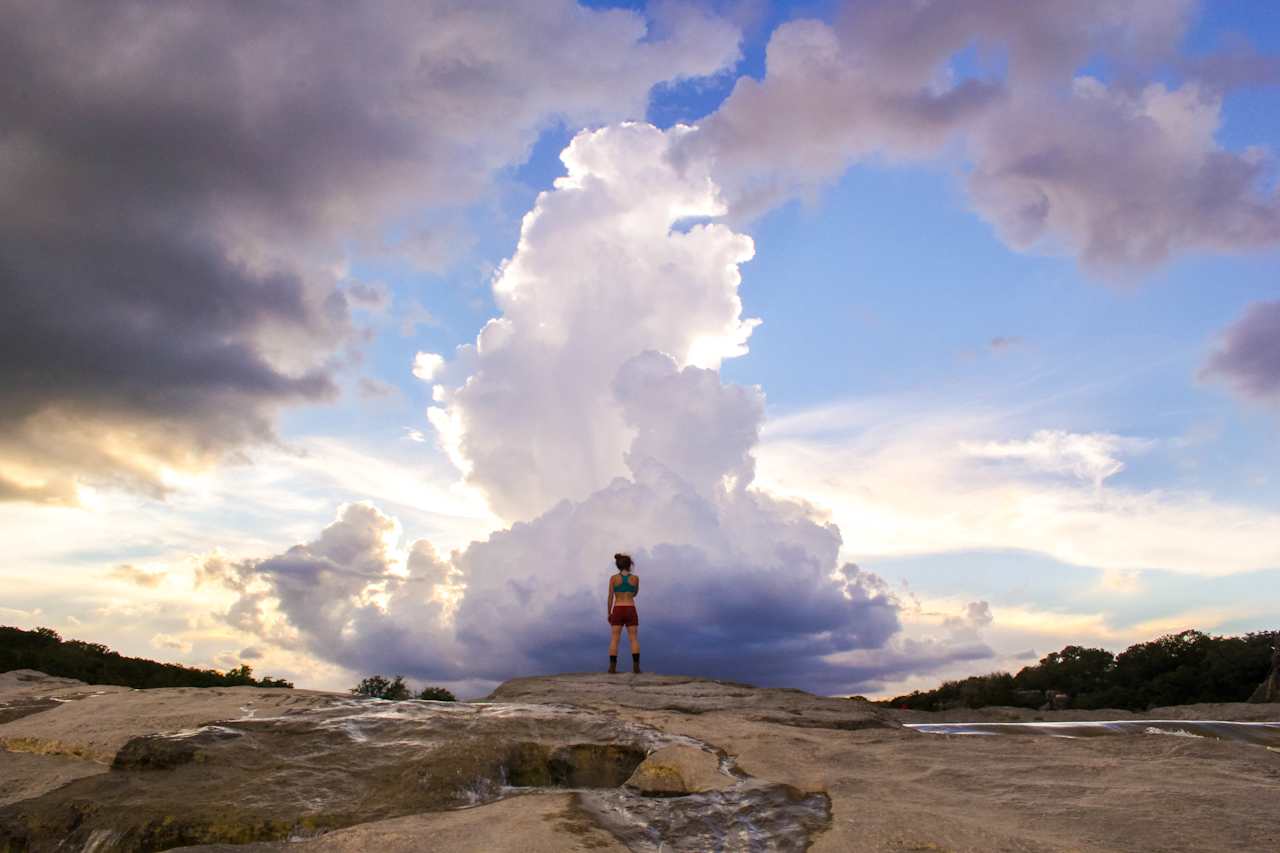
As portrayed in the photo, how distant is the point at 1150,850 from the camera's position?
3518 millimetres

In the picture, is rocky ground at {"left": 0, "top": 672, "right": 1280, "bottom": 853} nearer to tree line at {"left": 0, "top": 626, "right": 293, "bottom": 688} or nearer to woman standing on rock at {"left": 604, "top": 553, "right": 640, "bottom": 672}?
woman standing on rock at {"left": 604, "top": 553, "right": 640, "bottom": 672}

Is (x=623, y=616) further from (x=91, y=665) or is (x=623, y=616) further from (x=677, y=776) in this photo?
(x=91, y=665)

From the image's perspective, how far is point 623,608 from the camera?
12.5m

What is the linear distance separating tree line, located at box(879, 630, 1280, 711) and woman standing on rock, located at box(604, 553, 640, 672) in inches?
707

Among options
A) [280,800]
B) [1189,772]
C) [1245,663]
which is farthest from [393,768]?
[1245,663]

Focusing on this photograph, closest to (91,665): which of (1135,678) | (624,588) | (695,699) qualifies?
(624,588)

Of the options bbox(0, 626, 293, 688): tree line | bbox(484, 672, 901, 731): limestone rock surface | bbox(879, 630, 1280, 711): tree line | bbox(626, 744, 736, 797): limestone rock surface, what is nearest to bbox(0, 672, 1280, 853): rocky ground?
bbox(626, 744, 736, 797): limestone rock surface

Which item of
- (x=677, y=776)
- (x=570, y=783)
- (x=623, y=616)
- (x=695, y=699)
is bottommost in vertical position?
(x=570, y=783)

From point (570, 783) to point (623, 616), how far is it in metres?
7.13

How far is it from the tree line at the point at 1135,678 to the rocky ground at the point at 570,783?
77.1 ft

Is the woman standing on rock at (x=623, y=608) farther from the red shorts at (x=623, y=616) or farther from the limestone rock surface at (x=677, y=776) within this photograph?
the limestone rock surface at (x=677, y=776)

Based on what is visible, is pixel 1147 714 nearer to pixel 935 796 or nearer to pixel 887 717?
pixel 887 717

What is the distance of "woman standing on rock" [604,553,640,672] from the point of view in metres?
12.4

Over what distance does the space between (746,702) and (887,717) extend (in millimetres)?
1446
